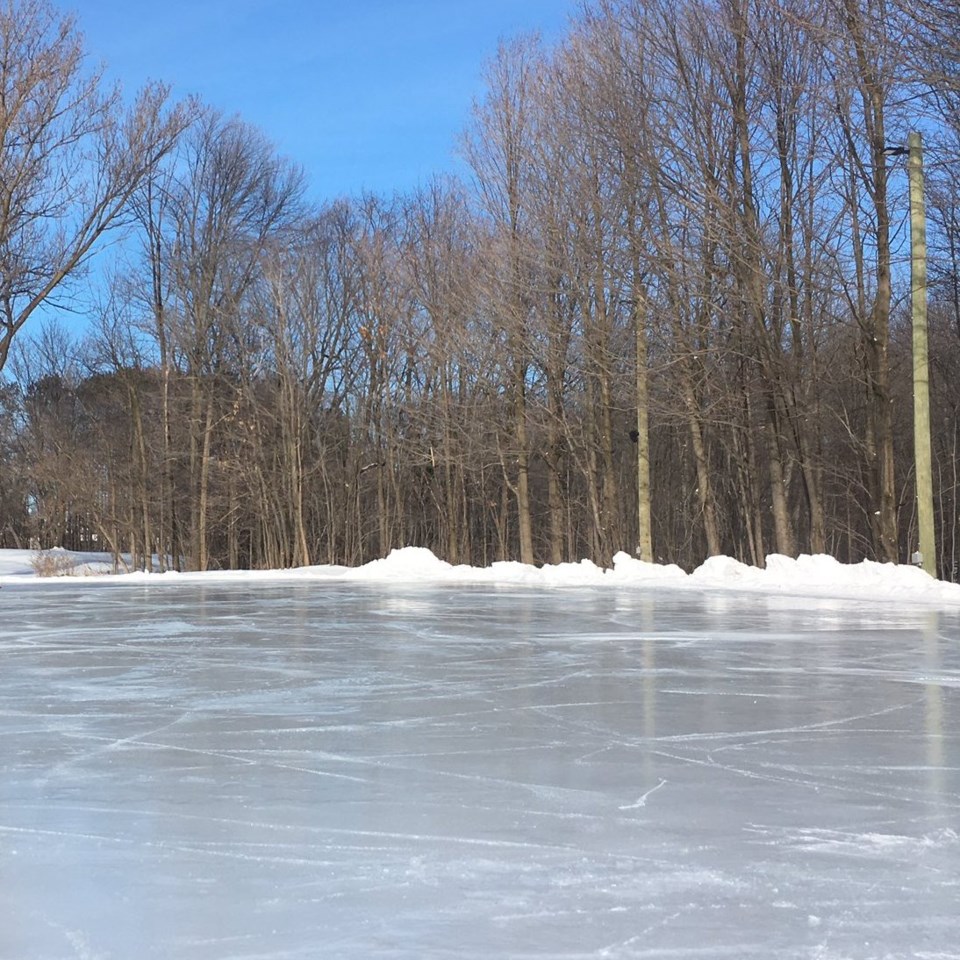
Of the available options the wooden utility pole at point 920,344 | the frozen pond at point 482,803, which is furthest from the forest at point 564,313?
the frozen pond at point 482,803

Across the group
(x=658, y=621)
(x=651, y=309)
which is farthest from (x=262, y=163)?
(x=658, y=621)

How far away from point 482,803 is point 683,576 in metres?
12.3

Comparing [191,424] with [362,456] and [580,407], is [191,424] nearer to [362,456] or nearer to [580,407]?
[362,456]

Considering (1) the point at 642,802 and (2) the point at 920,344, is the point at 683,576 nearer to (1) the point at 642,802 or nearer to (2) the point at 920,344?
(2) the point at 920,344

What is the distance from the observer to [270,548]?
30.7 metres

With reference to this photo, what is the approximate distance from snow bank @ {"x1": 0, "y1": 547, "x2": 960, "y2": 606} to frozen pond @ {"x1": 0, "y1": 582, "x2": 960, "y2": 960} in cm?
482

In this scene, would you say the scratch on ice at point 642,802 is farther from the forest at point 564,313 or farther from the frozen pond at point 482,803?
the forest at point 564,313

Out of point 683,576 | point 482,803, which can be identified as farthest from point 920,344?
point 482,803

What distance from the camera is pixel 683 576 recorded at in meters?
15.2

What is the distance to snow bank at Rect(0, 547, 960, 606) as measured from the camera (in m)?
11.6

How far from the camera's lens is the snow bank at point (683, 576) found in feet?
38.2

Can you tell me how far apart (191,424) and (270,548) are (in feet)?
14.8

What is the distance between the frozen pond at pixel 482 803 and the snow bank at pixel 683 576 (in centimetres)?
482

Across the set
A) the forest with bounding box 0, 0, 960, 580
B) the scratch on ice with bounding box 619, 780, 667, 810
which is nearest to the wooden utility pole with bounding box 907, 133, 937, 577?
the forest with bounding box 0, 0, 960, 580
